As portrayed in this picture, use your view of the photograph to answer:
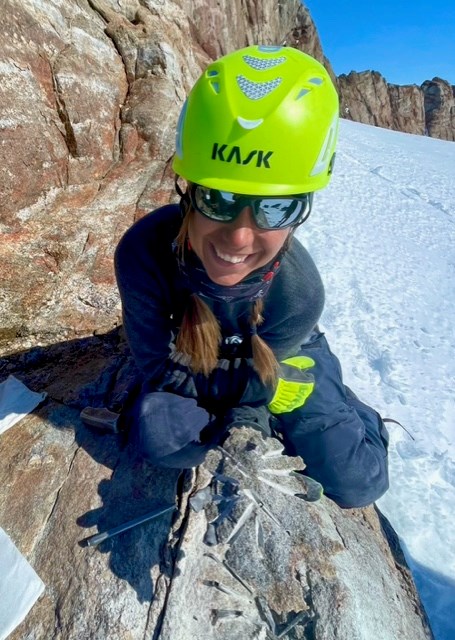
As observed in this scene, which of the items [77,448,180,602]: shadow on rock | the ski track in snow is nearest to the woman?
[77,448,180,602]: shadow on rock

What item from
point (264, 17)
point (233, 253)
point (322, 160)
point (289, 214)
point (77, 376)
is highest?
point (264, 17)

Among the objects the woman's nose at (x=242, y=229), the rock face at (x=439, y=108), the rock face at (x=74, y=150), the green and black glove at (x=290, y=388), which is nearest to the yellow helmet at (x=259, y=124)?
the woman's nose at (x=242, y=229)

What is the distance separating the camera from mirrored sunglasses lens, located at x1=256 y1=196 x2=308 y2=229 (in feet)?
6.16

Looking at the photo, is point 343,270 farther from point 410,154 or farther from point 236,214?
point 410,154

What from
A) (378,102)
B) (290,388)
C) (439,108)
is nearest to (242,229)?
(290,388)

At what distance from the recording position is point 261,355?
247 cm

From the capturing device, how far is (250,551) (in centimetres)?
218

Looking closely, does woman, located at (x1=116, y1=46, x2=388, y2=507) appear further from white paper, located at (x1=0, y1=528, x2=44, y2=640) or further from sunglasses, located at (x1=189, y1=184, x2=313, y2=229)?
white paper, located at (x1=0, y1=528, x2=44, y2=640)

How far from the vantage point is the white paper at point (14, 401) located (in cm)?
297

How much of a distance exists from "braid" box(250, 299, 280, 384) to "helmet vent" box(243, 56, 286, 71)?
1.11 meters

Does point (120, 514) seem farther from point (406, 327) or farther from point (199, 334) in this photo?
point (406, 327)

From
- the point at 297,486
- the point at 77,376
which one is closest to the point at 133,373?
the point at 77,376

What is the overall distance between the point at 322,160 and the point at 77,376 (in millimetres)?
2441

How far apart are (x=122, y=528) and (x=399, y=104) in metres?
44.7
